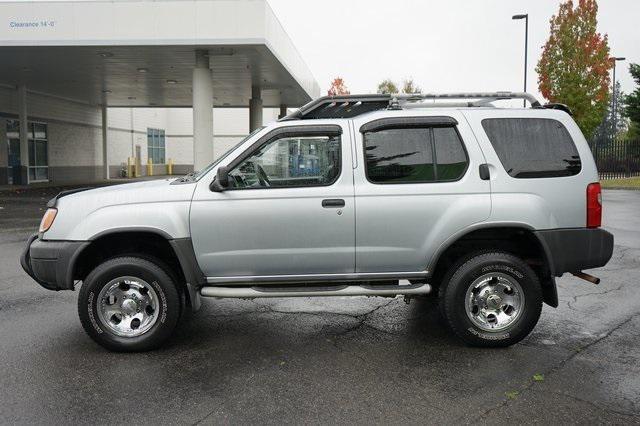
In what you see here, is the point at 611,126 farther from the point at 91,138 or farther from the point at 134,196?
the point at 134,196

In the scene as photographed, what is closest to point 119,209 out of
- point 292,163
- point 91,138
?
point 292,163

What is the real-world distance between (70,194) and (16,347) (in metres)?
1.42

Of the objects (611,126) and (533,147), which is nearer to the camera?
(533,147)

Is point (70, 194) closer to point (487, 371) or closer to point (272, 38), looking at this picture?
point (487, 371)

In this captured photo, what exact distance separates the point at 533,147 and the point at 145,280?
11.8 ft

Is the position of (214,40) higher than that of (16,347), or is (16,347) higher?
(214,40)

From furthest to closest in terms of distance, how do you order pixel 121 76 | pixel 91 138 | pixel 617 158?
1. pixel 91 138
2. pixel 617 158
3. pixel 121 76

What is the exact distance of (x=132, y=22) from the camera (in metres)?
17.6

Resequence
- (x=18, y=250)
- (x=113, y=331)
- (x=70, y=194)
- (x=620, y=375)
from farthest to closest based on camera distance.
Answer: (x=18, y=250) → (x=70, y=194) → (x=113, y=331) → (x=620, y=375)

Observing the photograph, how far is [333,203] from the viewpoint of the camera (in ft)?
15.6

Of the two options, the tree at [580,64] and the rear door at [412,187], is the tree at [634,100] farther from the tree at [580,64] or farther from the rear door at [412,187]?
the rear door at [412,187]

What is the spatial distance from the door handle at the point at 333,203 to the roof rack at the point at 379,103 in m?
0.88

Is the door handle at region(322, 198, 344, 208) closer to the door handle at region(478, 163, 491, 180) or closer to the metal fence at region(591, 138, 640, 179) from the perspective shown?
the door handle at region(478, 163, 491, 180)

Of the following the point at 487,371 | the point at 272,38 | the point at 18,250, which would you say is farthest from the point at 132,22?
the point at 487,371
